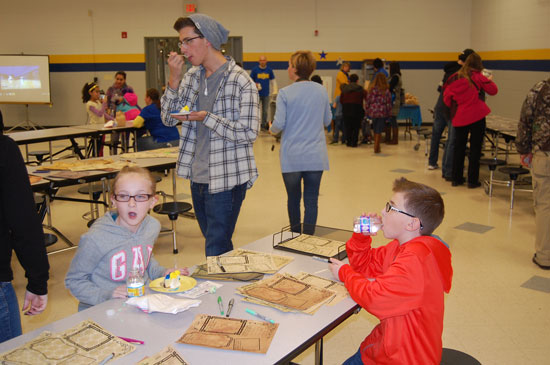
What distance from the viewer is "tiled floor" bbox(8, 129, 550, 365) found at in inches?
126

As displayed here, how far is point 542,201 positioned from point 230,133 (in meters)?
2.80

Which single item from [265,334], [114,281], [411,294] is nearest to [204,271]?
[114,281]

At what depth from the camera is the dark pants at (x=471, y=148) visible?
22.1 ft

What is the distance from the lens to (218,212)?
9.32 feet

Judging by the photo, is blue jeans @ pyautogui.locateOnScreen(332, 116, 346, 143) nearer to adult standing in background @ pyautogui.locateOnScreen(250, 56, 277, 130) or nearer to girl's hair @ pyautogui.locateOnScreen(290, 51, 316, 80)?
adult standing in background @ pyautogui.locateOnScreen(250, 56, 277, 130)

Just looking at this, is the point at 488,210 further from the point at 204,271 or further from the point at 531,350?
the point at 204,271

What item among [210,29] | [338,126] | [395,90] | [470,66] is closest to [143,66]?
[338,126]

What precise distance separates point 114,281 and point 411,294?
1145 mm

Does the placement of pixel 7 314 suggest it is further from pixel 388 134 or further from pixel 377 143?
pixel 388 134

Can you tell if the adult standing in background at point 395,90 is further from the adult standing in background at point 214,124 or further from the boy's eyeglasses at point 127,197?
the boy's eyeglasses at point 127,197

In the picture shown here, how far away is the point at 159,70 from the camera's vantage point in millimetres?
13539

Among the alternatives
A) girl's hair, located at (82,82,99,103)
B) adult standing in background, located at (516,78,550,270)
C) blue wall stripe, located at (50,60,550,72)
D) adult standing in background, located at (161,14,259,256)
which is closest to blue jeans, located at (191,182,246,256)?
adult standing in background, located at (161,14,259,256)

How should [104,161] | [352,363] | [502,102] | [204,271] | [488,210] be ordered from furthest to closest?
[502,102] → [488,210] → [104,161] → [204,271] → [352,363]

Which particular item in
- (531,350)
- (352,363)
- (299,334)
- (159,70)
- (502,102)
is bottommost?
(531,350)
